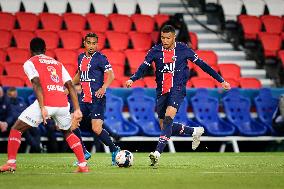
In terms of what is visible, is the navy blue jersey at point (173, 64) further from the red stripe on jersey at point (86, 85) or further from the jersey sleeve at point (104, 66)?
the red stripe on jersey at point (86, 85)

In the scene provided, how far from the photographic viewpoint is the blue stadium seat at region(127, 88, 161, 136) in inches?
798

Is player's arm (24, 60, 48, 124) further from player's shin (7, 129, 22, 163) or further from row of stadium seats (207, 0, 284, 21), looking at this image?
row of stadium seats (207, 0, 284, 21)

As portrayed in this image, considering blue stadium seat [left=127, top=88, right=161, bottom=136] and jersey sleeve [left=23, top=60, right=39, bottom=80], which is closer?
jersey sleeve [left=23, top=60, right=39, bottom=80]

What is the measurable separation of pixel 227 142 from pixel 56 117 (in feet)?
35.0

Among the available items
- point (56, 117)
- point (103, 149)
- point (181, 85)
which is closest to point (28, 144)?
point (103, 149)

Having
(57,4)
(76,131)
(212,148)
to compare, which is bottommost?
(212,148)

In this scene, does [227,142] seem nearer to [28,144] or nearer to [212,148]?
[212,148]

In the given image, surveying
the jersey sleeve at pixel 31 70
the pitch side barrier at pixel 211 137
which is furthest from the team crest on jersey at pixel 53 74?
the pitch side barrier at pixel 211 137

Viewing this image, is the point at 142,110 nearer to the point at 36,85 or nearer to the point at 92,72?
the point at 92,72

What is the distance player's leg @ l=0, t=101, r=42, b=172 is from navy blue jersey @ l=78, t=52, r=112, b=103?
2724 mm

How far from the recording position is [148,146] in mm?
21297

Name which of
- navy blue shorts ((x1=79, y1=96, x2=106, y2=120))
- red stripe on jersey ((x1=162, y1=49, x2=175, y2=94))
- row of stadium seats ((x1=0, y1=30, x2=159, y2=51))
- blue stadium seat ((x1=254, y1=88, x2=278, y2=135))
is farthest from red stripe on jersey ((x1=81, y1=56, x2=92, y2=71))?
blue stadium seat ((x1=254, y1=88, x2=278, y2=135))

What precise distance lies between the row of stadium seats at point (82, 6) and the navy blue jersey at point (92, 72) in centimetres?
942

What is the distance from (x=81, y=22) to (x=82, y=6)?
1.06 m
